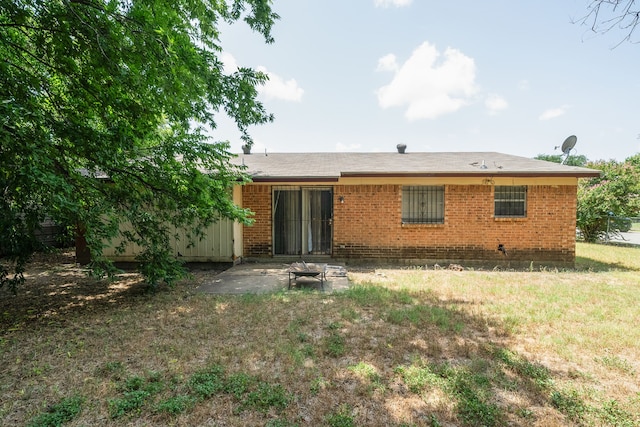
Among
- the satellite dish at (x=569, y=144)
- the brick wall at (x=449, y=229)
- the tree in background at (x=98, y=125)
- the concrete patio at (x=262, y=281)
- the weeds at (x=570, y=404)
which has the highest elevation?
the satellite dish at (x=569, y=144)

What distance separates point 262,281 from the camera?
6.82m

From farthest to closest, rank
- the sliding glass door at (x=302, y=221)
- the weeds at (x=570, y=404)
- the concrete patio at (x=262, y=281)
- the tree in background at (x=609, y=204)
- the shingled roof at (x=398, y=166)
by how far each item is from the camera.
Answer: the tree in background at (x=609, y=204) → the sliding glass door at (x=302, y=221) → the shingled roof at (x=398, y=166) → the concrete patio at (x=262, y=281) → the weeds at (x=570, y=404)

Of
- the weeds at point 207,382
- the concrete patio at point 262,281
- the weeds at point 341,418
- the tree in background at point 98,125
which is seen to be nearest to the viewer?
the weeds at point 341,418

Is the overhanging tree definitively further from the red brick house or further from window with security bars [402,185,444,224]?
window with security bars [402,185,444,224]

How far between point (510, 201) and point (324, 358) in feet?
26.7

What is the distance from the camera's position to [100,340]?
390 cm

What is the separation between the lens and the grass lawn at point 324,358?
2512mm

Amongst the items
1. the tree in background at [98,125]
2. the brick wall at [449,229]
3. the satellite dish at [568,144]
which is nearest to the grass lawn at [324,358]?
the tree in background at [98,125]

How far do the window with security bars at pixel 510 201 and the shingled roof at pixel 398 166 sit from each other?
2.13 ft

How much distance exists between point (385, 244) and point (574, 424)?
669cm

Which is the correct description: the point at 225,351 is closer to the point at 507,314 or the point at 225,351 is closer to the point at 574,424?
the point at 574,424

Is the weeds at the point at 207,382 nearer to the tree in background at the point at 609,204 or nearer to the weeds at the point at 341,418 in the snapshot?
the weeds at the point at 341,418

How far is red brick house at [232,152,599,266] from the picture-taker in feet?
28.3

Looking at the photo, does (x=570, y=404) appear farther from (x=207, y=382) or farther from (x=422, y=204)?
(x=422, y=204)
